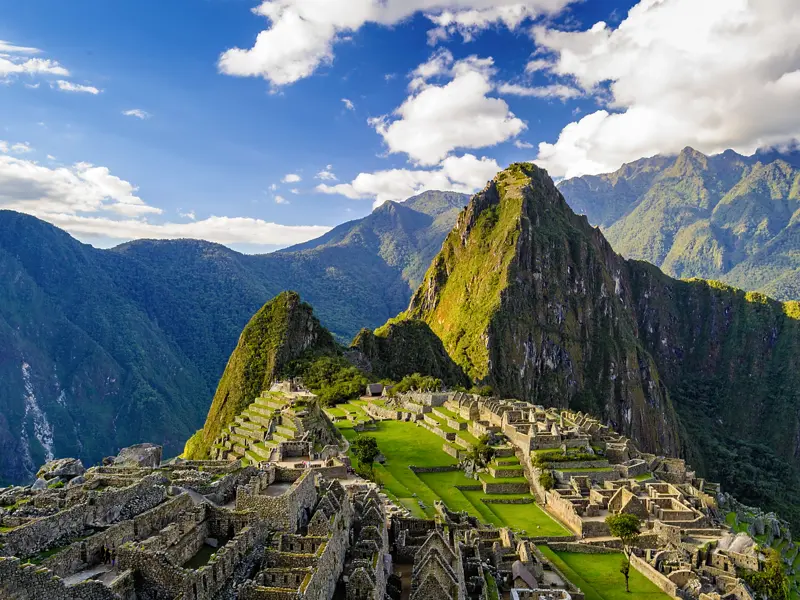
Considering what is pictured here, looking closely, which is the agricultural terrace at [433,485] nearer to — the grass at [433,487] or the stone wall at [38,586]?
the grass at [433,487]

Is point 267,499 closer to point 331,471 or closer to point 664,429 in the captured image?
point 331,471

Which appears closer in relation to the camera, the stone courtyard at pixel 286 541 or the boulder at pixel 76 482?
the stone courtyard at pixel 286 541

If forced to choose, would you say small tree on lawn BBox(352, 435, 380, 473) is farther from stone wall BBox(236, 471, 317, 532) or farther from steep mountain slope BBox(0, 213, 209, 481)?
steep mountain slope BBox(0, 213, 209, 481)

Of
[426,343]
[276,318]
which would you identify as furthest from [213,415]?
[426,343]

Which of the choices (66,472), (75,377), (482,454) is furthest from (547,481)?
(75,377)

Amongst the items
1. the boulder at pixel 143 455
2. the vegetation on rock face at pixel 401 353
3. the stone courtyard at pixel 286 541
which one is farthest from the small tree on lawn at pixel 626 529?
the vegetation on rock face at pixel 401 353

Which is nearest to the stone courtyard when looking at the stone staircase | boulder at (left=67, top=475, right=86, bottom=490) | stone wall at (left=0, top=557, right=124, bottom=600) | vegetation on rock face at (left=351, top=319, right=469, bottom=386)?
stone wall at (left=0, top=557, right=124, bottom=600)

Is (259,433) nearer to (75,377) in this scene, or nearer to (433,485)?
(433,485)
